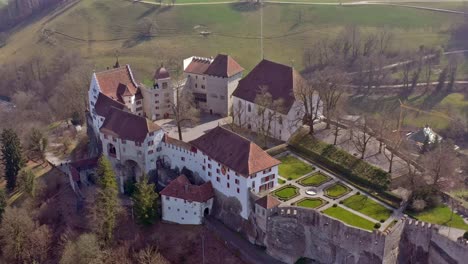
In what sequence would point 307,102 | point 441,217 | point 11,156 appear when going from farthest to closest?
point 11,156, point 307,102, point 441,217

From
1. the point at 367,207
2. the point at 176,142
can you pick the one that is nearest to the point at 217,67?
the point at 176,142

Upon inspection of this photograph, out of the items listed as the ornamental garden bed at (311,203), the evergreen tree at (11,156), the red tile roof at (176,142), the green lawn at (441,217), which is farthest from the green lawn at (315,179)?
the evergreen tree at (11,156)

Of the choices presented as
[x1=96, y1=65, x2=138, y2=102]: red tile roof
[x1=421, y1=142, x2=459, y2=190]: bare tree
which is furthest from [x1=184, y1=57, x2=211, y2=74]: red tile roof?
[x1=421, y1=142, x2=459, y2=190]: bare tree

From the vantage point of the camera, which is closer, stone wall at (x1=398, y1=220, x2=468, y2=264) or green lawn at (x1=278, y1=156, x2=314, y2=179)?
stone wall at (x1=398, y1=220, x2=468, y2=264)

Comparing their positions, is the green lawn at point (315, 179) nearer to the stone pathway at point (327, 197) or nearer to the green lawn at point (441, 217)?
the stone pathway at point (327, 197)

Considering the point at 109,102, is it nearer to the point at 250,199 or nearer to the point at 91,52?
the point at 250,199

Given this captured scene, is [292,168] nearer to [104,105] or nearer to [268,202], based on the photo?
[268,202]

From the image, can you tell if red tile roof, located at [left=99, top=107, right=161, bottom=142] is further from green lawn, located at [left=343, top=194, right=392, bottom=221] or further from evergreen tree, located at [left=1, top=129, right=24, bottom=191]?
green lawn, located at [left=343, top=194, right=392, bottom=221]

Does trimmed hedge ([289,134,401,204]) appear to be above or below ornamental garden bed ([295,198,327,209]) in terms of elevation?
above
